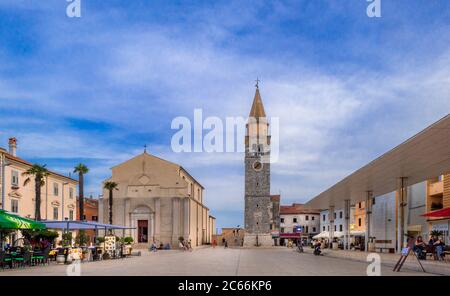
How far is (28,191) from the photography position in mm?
45500

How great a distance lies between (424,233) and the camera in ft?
139

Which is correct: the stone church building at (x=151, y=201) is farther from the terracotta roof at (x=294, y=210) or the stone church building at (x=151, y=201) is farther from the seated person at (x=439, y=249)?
the terracotta roof at (x=294, y=210)

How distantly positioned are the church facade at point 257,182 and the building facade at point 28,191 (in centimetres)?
3048

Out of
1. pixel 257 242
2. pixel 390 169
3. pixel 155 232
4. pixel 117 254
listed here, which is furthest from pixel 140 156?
pixel 390 169

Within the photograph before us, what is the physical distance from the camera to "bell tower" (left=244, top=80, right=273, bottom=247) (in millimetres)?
78688

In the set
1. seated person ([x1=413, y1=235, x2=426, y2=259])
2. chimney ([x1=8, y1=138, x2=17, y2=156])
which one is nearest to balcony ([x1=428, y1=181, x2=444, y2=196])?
seated person ([x1=413, y1=235, x2=426, y2=259])

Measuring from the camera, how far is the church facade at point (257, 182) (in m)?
78.6

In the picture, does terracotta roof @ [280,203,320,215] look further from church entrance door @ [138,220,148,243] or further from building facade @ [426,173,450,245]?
building facade @ [426,173,450,245]

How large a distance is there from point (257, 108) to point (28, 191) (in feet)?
161

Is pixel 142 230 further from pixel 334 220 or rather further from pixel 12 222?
pixel 12 222

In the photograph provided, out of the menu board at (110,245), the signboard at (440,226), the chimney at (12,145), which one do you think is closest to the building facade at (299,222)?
the signboard at (440,226)

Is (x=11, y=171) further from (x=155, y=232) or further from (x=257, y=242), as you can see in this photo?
→ (x=257, y=242)

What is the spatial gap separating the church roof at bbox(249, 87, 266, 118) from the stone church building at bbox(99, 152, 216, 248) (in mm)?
25325
